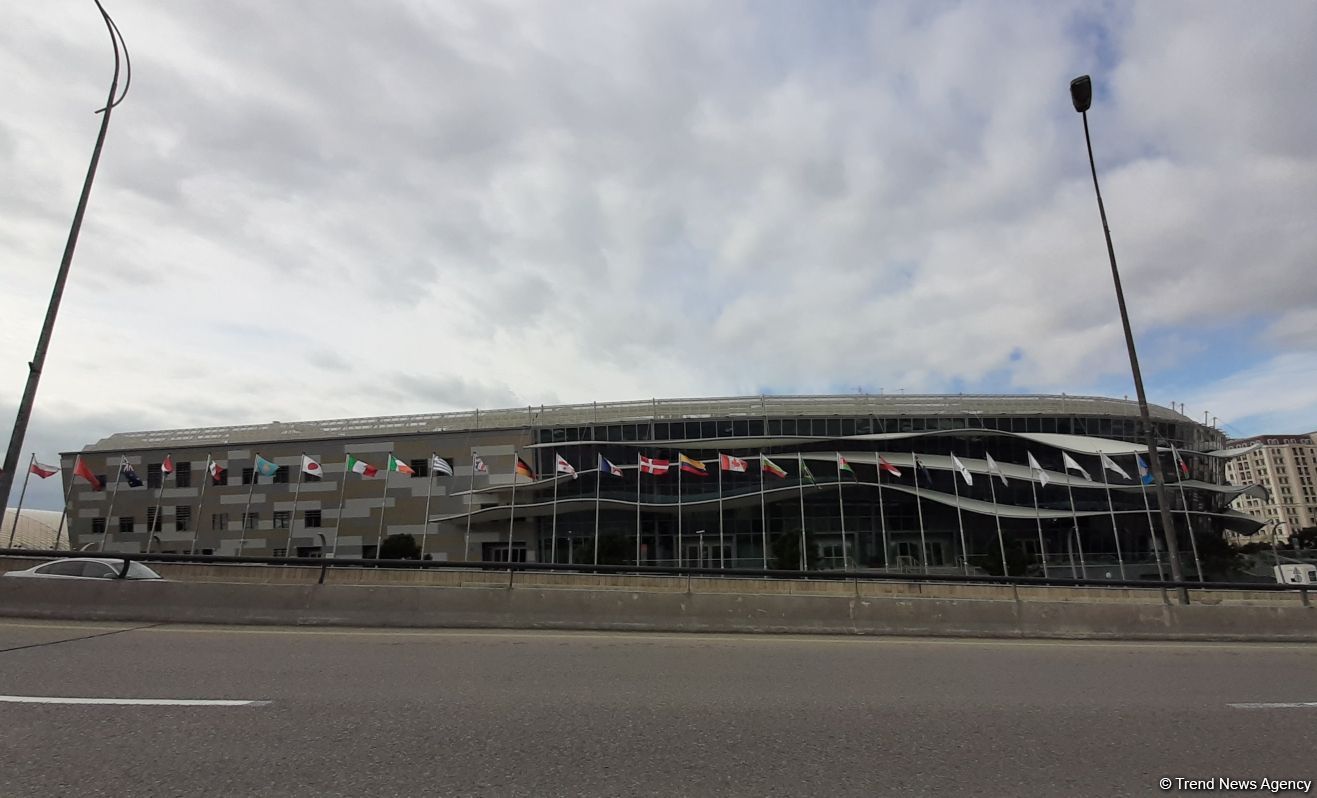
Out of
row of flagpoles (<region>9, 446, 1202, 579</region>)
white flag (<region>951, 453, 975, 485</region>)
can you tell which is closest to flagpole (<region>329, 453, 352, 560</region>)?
row of flagpoles (<region>9, 446, 1202, 579</region>)

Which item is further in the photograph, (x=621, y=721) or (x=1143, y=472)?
(x=1143, y=472)

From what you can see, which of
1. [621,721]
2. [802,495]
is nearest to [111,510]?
[802,495]

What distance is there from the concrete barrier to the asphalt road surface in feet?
5.88

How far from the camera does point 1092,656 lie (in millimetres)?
10125

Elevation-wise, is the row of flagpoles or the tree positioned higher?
the row of flagpoles

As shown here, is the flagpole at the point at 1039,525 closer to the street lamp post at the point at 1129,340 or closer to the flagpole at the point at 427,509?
the street lamp post at the point at 1129,340

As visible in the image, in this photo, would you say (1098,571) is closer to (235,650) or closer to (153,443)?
(235,650)

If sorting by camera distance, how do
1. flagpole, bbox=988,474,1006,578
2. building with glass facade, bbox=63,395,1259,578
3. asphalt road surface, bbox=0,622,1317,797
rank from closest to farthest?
asphalt road surface, bbox=0,622,1317,797 < flagpole, bbox=988,474,1006,578 < building with glass facade, bbox=63,395,1259,578

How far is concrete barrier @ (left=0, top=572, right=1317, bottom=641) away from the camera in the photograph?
1163 cm

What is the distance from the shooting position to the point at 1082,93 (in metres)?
17.8

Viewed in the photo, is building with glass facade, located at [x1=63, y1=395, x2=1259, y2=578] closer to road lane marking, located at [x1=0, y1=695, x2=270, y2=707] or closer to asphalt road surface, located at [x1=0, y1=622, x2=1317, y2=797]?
asphalt road surface, located at [x1=0, y1=622, x2=1317, y2=797]

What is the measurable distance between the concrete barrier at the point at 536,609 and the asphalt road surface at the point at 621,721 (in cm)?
179

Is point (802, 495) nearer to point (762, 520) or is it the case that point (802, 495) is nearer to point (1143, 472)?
point (762, 520)

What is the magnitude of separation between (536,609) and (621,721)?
6.17m
